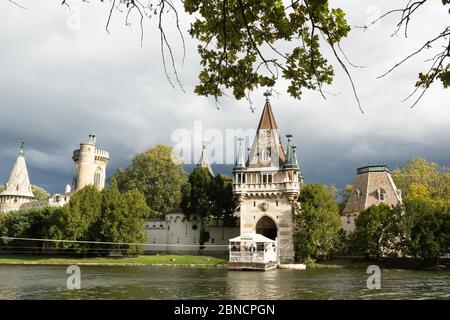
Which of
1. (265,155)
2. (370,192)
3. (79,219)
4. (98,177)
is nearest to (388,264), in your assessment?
(370,192)

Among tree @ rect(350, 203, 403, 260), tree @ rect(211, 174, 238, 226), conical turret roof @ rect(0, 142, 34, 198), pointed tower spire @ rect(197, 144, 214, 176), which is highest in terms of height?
pointed tower spire @ rect(197, 144, 214, 176)

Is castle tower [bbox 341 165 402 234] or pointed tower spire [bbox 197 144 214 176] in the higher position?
pointed tower spire [bbox 197 144 214 176]

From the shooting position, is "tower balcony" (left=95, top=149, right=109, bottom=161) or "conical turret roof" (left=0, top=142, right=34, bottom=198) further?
"tower balcony" (left=95, top=149, right=109, bottom=161)

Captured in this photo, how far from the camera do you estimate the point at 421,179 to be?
55.7 m

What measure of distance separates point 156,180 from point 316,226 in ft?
93.4

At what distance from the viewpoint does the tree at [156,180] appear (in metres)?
61.4

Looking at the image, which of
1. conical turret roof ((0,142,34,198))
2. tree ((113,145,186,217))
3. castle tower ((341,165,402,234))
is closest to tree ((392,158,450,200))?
castle tower ((341,165,402,234))

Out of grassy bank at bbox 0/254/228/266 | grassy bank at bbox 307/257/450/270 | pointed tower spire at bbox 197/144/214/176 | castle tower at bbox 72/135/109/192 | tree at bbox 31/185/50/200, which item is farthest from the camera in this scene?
tree at bbox 31/185/50/200

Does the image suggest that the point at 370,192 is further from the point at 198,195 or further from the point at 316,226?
the point at 198,195

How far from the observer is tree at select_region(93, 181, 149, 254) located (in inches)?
1746

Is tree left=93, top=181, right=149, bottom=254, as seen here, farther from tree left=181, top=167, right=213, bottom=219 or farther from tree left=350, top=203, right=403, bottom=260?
tree left=350, top=203, right=403, bottom=260

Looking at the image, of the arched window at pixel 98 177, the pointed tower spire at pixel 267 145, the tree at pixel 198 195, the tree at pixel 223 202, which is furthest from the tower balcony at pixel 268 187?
the arched window at pixel 98 177

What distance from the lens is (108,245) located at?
45.3m

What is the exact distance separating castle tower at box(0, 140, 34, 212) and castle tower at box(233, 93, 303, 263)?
103 ft
